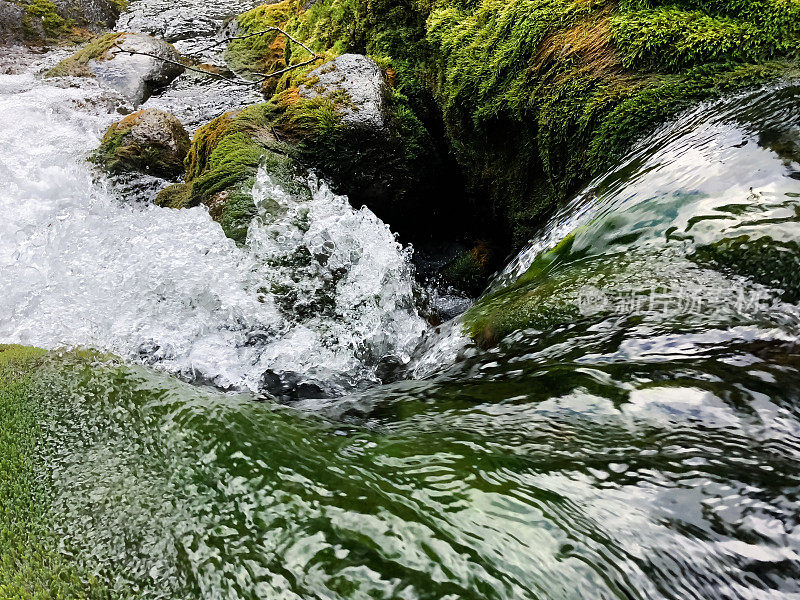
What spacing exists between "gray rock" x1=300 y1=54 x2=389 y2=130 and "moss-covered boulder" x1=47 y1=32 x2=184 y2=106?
449 centimetres

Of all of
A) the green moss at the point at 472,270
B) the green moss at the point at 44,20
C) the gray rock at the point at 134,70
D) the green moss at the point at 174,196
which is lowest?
the green moss at the point at 472,270

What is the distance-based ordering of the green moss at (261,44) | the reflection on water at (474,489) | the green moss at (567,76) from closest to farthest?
the reflection on water at (474,489), the green moss at (567,76), the green moss at (261,44)

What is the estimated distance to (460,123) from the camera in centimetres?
427

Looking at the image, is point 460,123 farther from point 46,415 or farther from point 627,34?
point 46,415

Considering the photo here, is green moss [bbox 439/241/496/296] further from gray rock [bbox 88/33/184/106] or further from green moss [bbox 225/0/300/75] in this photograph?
gray rock [bbox 88/33/184/106]

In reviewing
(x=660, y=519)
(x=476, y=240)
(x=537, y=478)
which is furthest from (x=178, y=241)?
(x=660, y=519)

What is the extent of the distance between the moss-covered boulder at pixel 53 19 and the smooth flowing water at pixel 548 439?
31.0 ft

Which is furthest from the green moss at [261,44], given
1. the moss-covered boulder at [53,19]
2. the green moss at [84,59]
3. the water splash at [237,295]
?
the water splash at [237,295]

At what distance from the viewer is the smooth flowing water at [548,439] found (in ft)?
4.04

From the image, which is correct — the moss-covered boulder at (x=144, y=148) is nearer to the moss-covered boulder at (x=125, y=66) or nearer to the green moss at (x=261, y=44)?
the moss-covered boulder at (x=125, y=66)

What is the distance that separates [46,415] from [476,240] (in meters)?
3.75

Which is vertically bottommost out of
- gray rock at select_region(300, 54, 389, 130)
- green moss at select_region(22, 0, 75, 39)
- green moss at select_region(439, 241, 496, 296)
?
green moss at select_region(439, 241, 496, 296)

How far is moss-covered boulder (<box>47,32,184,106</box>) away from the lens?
775 cm

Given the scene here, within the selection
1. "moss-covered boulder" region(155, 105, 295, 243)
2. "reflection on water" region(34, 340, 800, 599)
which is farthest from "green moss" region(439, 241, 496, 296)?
"reflection on water" region(34, 340, 800, 599)
